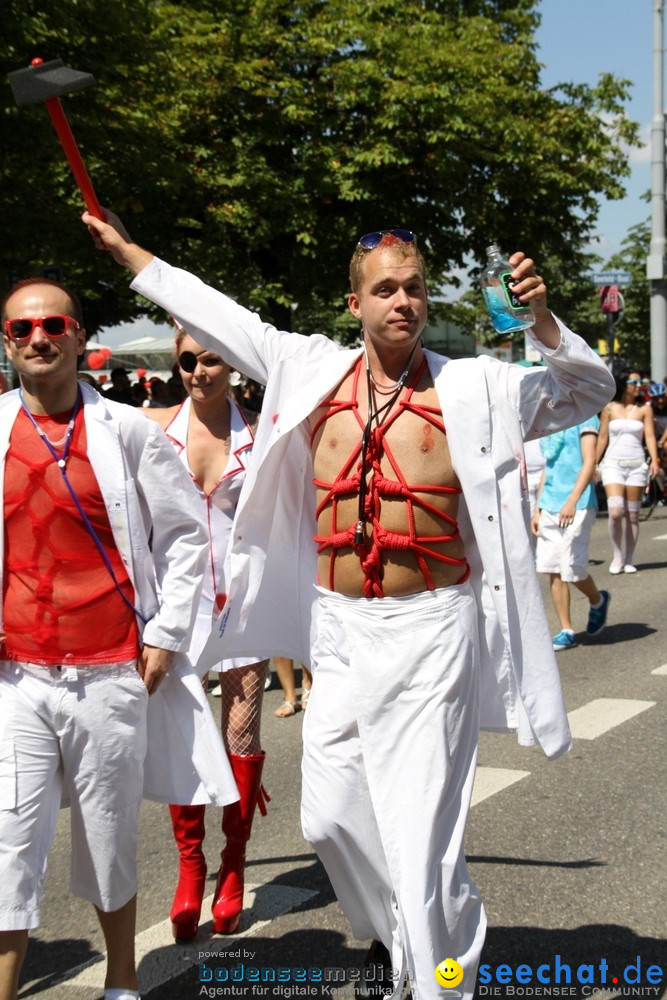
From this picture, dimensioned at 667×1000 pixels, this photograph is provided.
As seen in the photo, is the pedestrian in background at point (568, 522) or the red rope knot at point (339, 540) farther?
the pedestrian in background at point (568, 522)

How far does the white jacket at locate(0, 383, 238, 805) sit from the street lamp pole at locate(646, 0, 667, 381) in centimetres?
2242

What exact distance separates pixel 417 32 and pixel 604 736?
648 inches

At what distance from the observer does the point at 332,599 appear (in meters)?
3.61

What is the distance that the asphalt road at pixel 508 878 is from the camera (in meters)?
4.07

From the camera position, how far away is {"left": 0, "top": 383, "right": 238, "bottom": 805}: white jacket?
11.5 ft

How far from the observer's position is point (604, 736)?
673cm

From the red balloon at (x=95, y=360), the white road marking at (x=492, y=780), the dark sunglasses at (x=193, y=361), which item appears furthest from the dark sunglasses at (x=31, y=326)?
the red balloon at (x=95, y=360)

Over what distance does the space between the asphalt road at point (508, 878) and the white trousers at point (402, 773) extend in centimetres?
62

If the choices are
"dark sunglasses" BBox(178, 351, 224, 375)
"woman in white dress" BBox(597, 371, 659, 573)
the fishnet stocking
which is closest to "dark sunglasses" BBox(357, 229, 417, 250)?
"dark sunglasses" BBox(178, 351, 224, 375)

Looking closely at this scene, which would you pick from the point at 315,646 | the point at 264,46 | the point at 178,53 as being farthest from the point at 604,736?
the point at 264,46

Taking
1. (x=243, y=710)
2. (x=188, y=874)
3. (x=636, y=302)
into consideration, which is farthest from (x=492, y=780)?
(x=636, y=302)

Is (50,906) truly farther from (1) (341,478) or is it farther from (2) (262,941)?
(1) (341,478)

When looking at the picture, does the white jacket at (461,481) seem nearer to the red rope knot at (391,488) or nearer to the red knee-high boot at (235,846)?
the red rope knot at (391,488)

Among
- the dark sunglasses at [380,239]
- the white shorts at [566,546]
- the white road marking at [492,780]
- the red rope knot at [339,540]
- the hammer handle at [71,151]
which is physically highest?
the hammer handle at [71,151]
